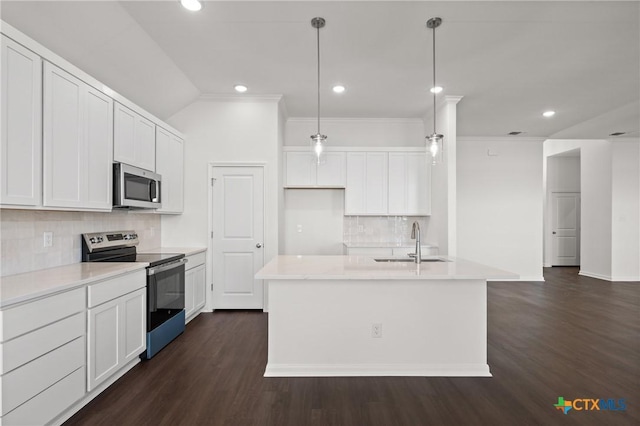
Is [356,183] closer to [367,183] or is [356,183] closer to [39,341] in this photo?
[367,183]

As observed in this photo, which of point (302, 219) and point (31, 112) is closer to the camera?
point (31, 112)

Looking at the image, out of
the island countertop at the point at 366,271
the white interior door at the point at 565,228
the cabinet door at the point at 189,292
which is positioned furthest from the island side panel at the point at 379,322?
the white interior door at the point at 565,228

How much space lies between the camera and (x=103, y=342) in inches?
91.0

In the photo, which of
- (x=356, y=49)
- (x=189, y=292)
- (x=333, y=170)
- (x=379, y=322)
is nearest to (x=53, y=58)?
(x=356, y=49)

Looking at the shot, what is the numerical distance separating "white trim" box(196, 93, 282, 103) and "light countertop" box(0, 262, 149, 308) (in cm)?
255

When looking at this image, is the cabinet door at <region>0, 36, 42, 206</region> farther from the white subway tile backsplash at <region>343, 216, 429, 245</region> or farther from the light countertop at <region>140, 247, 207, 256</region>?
the white subway tile backsplash at <region>343, 216, 429, 245</region>

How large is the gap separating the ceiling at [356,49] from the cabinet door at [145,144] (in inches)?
17.3

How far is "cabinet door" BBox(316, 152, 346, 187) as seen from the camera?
5078 millimetres

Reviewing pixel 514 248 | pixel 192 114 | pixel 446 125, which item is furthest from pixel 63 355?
pixel 514 248

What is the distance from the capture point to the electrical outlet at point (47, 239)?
2550mm

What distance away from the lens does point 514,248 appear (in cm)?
643

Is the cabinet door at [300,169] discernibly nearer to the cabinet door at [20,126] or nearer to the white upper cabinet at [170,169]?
the white upper cabinet at [170,169]

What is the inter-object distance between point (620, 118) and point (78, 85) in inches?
296

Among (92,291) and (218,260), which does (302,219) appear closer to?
(218,260)
